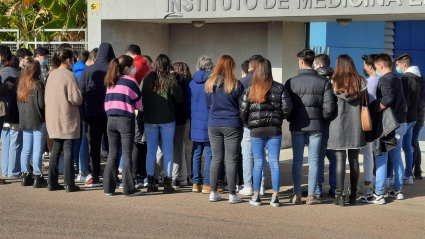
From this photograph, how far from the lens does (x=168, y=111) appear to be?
895 centimetres

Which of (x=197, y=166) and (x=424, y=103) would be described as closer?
(x=197, y=166)

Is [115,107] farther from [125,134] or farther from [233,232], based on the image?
[233,232]

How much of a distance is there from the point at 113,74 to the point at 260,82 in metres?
2.03

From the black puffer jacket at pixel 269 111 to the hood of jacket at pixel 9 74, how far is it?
379 cm

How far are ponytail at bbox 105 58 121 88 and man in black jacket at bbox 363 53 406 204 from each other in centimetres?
356

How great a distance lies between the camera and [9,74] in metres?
9.78

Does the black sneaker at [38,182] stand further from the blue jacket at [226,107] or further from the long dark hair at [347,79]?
the long dark hair at [347,79]

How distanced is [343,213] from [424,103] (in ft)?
10.5

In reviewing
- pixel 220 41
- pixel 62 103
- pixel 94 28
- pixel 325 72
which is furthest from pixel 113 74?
pixel 220 41

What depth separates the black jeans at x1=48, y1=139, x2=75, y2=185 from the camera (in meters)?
9.01

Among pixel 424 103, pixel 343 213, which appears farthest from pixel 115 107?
pixel 424 103

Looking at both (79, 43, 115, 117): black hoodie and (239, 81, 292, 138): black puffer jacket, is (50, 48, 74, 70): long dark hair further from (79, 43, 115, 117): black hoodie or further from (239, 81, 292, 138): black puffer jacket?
(239, 81, 292, 138): black puffer jacket

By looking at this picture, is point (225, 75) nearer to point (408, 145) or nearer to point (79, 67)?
point (79, 67)

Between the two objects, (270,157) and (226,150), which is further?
(226,150)
